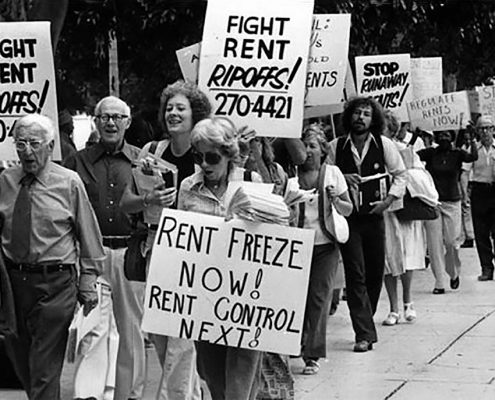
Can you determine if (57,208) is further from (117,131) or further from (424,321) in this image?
(424,321)

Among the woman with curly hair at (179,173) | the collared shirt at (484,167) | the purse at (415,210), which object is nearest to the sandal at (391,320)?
the purse at (415,210)

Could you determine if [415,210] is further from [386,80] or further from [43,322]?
[43,322]

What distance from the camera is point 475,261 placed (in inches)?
762

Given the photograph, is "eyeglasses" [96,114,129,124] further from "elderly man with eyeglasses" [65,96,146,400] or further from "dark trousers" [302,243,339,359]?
"dark trousers" [302,243,339,359]

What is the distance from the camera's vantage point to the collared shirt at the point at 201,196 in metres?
7.53

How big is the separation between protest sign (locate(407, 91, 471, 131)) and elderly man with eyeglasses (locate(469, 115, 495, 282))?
0.61 m

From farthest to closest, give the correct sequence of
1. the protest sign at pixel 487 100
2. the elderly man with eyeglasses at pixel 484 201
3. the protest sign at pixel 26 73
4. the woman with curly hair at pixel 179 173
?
1. the protest sign at pixel 487 100
2. the elderly man with eyeglasses at pixel 484 201
3. the protest sign at pixel 26 73
4. the woman with curly hair at pixel 179 173

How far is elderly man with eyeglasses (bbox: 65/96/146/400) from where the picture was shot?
8.91 metres

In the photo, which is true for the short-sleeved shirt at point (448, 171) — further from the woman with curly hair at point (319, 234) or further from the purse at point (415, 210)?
the woman with curly hair at point (319, 234)

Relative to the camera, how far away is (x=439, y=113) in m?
16.6

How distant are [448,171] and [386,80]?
6.76ft

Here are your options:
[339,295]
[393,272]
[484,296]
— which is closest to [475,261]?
[484,296]

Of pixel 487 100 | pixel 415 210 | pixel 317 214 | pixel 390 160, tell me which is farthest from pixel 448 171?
pixel 317 214

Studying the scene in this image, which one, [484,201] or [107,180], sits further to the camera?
[484,201]
